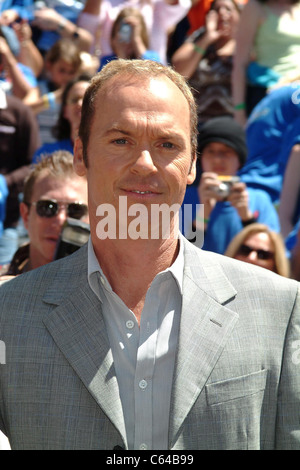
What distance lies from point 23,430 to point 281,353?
0.74 meters

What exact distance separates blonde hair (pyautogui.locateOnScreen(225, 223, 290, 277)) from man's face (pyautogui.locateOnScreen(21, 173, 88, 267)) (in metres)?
0.86

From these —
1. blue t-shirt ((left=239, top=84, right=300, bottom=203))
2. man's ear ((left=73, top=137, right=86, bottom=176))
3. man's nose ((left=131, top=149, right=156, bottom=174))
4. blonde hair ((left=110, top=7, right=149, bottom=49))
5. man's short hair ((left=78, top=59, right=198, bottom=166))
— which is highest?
blonde hair ((left=110, top=7, right=149, bottom=49))

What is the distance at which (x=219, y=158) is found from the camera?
4.76 m

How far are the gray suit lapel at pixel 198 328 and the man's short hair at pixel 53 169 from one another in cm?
152

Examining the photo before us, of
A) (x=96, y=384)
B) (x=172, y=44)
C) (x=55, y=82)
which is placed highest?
(x=172, y=44)

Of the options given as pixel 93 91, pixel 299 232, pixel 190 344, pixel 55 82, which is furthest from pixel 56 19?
pixel 190 344

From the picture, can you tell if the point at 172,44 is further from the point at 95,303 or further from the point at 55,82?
the point at 95,303

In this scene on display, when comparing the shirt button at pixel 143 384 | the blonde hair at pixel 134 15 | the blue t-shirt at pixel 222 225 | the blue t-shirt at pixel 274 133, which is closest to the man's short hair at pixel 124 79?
the shirt button at pixel 143 384

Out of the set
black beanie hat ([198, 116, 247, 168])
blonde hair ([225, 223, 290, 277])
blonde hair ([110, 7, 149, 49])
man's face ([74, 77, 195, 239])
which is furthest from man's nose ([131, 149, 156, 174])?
blonde hair ([110, 7, 149, 49])

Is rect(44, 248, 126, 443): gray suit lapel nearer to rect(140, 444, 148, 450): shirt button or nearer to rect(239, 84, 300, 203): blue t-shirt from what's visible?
rect(140, 444, 148, 450): shirt button

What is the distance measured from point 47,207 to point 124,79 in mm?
1529

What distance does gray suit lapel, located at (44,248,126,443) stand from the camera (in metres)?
2.01

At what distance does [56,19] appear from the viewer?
6910mm

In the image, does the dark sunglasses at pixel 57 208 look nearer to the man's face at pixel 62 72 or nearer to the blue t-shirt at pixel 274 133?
the blue t-shirt at pixel 274 133
